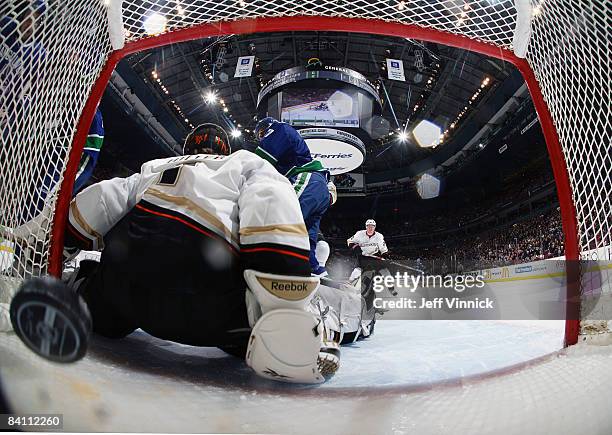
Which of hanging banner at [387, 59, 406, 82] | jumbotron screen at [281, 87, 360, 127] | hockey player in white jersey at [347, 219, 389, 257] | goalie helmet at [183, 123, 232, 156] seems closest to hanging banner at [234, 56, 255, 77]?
jumbotron screen at [281, 87, 360, 127]

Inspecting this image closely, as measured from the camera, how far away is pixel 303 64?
23.2 ft

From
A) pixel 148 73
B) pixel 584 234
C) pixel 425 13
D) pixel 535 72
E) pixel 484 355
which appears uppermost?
pixel 148 73

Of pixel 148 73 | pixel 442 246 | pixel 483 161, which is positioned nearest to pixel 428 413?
pixel 148 73

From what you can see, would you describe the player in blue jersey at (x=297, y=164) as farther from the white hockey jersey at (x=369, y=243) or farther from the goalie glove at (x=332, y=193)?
the white hockey jersey at (x=369, y=243)

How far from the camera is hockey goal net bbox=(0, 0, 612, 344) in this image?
2.81ft

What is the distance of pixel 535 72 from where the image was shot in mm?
984

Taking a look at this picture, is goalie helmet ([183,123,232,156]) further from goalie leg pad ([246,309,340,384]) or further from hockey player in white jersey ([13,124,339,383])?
goalie leg pad ([246,309,340,384])

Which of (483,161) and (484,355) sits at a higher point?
(483,161)

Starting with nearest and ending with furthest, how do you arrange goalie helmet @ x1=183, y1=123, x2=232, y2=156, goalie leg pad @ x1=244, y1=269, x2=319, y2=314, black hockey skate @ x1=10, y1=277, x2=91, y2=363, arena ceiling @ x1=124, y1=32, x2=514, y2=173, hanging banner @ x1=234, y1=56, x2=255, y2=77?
black hockey skate @ x1=10, y1=277, x2=91, y2=363, goalie leg pad @ x1=244, y1=269, x2=319, y2=314, goalie helmet @ x1=183, y1=123, x2=232, y2=156, hanging banner @ x1=234, y1=56, x2=255, y2=77, arena ceiling @ x1=124, y1=32, x2=514, y2=173

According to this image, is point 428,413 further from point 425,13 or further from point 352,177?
point 352,177

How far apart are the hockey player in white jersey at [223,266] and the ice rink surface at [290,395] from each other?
0.06 m

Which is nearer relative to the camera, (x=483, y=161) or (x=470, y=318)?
(x=470, y=318)

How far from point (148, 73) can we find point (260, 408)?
7310 mm

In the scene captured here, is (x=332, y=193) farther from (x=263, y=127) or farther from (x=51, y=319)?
(x=51, y=319)
